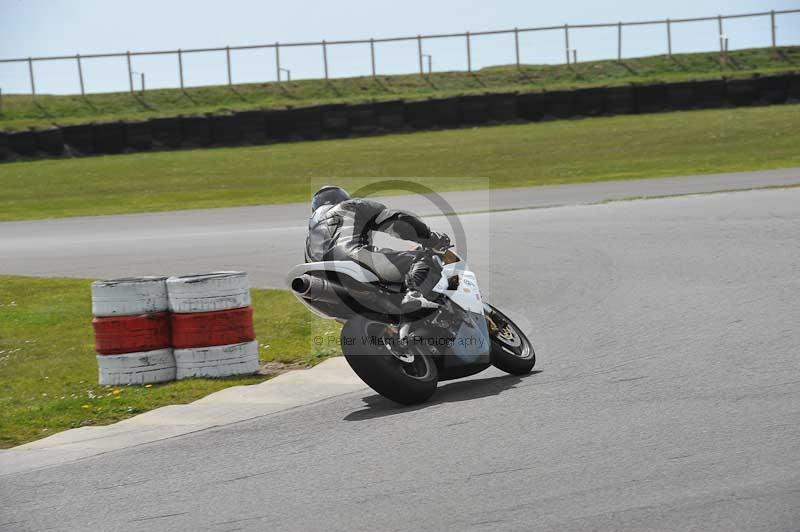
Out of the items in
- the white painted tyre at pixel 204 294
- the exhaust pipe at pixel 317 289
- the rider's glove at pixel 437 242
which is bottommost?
the white painted tyre at pixel 204 294

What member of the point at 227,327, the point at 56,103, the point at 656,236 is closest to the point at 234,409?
the point at 227,327

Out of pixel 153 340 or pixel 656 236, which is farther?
pixel 656 236

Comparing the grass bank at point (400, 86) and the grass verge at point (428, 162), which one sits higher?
the grass bank at point (400, 86)

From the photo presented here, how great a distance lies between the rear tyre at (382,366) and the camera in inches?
250

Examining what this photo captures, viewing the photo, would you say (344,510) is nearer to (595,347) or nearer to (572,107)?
(595,347)

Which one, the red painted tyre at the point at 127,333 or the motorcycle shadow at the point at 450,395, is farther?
the red painted tyre at the point at 127,333

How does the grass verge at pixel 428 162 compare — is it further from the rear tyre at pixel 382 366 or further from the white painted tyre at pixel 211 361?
the rear tyre at pixel 382 366

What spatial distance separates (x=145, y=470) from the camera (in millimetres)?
5664

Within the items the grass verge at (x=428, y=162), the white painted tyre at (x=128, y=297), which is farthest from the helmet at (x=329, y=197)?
the grass verge at (x=428, y=162)

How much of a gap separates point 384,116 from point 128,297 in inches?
1100

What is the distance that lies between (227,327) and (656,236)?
790 centimetres

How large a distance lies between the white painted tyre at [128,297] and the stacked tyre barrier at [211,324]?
0.28 ft

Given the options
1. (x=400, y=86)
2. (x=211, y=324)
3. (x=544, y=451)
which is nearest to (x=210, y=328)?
(x=211, y=324)

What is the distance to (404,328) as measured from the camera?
6.65m
